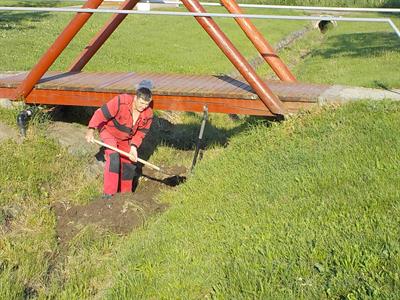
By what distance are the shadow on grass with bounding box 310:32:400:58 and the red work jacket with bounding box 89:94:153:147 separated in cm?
1233

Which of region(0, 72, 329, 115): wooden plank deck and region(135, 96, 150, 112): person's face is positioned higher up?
region(135, 96, 150, 112): person's face

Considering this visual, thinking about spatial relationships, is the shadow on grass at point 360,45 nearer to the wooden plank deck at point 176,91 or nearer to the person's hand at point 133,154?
the wooden plank deck at point 176,91

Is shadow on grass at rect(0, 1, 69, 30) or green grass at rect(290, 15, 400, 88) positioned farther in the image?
shadow on grass at rect(0, 1, 69, 30)

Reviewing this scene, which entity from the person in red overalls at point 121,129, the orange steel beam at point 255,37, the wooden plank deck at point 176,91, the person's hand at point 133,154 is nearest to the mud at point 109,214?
the person in red overalls at point 121,129

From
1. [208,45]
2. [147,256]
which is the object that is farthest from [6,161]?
[208,45]

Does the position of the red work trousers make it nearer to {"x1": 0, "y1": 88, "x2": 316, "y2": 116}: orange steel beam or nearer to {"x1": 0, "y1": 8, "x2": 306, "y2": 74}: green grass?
{"x1": 0, "y1": 88, "x2": 316, "y2": 116}: orange steel beam

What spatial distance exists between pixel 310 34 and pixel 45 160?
25.7m

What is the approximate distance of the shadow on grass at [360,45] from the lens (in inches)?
767

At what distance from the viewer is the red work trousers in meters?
7.63

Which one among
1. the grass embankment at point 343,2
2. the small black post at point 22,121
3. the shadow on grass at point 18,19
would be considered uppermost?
the small black post at point 22,121

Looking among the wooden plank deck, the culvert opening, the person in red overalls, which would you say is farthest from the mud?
the culvert opening

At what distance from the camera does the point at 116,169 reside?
7637 mm

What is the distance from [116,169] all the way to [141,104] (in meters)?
0.91

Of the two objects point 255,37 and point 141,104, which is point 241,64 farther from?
point 141,104
